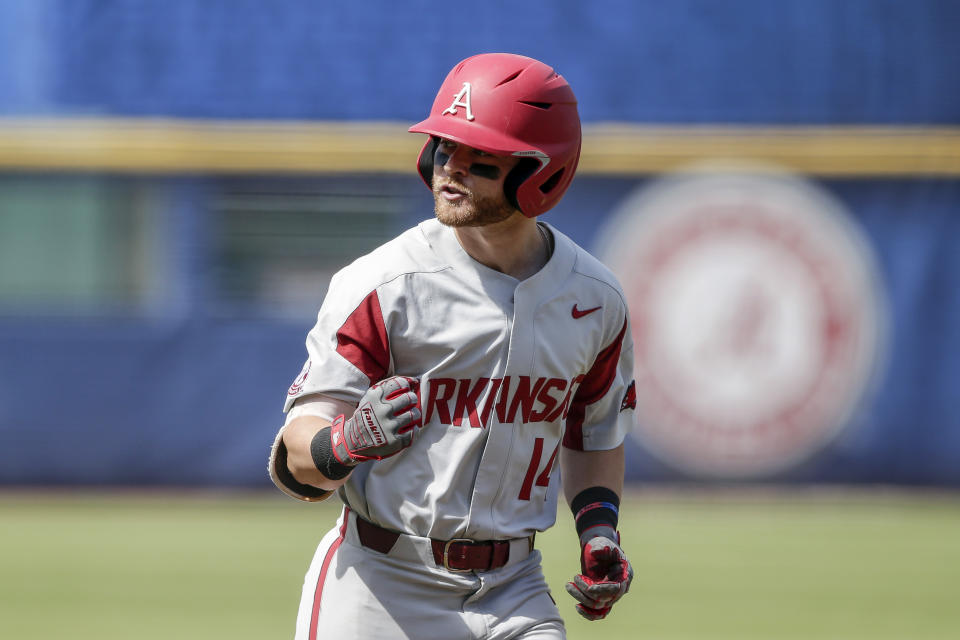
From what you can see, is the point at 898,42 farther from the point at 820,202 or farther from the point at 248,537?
the point at 248,537

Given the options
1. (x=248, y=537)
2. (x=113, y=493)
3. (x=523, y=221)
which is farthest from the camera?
(x=113, y=493)

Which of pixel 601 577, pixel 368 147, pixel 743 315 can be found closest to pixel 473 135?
pixel 601 577

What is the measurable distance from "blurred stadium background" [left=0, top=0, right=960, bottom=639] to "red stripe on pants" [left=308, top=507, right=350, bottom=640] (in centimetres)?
788

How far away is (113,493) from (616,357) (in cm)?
882

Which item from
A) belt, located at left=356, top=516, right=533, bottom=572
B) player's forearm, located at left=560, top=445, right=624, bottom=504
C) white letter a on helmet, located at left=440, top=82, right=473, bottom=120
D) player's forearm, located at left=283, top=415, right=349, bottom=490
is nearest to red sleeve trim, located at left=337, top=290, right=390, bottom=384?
player's forearm, located at left=283, top=415, right=349, bottom=490

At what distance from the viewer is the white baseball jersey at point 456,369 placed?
3.64m

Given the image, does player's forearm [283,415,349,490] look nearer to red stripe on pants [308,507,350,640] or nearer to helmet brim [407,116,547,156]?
red stripe on pants [308,507,350,640]

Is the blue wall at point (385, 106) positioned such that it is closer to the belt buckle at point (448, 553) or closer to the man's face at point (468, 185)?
the man's face at point (468, 185)

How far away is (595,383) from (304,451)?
0.93 m

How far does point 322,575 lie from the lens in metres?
3.82

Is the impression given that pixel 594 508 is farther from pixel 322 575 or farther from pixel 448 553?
pixel 322 575

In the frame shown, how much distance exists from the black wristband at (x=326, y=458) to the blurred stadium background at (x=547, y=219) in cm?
828

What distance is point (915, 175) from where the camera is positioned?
12.3m

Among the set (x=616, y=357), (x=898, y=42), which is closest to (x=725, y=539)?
(x=898, y=42)
